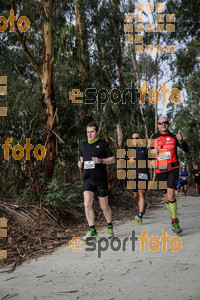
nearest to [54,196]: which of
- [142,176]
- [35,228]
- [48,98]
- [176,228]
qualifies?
[35,228]

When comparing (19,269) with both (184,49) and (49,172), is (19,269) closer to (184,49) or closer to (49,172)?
(49,172)

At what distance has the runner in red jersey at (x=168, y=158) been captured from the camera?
227 inches

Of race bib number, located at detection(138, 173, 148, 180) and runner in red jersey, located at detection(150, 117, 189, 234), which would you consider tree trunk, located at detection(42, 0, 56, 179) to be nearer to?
race bib number, located at detection(138, 173, 148, 180)

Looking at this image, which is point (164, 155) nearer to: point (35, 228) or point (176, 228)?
point (176, 228)

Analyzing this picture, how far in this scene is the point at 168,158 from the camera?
5.83 m

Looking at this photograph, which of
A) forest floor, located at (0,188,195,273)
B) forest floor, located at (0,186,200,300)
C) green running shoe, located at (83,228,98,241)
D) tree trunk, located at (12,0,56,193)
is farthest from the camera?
tree trunk, located at (12,0,56,193)

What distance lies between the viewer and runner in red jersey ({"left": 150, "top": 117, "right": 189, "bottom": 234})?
5.76m

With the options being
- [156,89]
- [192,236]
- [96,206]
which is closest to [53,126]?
[96,206]

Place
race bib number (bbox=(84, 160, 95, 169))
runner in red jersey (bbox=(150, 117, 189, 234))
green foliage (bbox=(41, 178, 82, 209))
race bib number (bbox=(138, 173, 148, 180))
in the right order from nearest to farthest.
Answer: race bib number (bbox=(84, 160, 95, 169))
runner in red jersey (bbox=(150, 117, 189, 234))
green foliage (bbox=(41, 178, 82, 209))
race bib number (bbox=(138, 173, 148, 180))

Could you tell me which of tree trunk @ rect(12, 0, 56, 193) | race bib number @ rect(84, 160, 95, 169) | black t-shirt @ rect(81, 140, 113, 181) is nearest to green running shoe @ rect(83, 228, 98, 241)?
black t-shirt @ rect(81, 140, 113, 181)

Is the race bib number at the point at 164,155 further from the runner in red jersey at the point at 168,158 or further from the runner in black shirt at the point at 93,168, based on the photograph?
the runner in black shirt at the point at 93,168

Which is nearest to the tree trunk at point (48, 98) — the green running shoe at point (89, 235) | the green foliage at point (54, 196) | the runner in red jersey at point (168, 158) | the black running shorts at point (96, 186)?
the green foliage at point (54, 196)

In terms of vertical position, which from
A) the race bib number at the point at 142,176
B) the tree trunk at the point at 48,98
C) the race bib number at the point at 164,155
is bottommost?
the race bib number at the point at 142,176

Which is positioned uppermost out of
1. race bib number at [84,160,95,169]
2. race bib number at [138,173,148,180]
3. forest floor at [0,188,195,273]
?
race bib number at [84,160,95,169]
